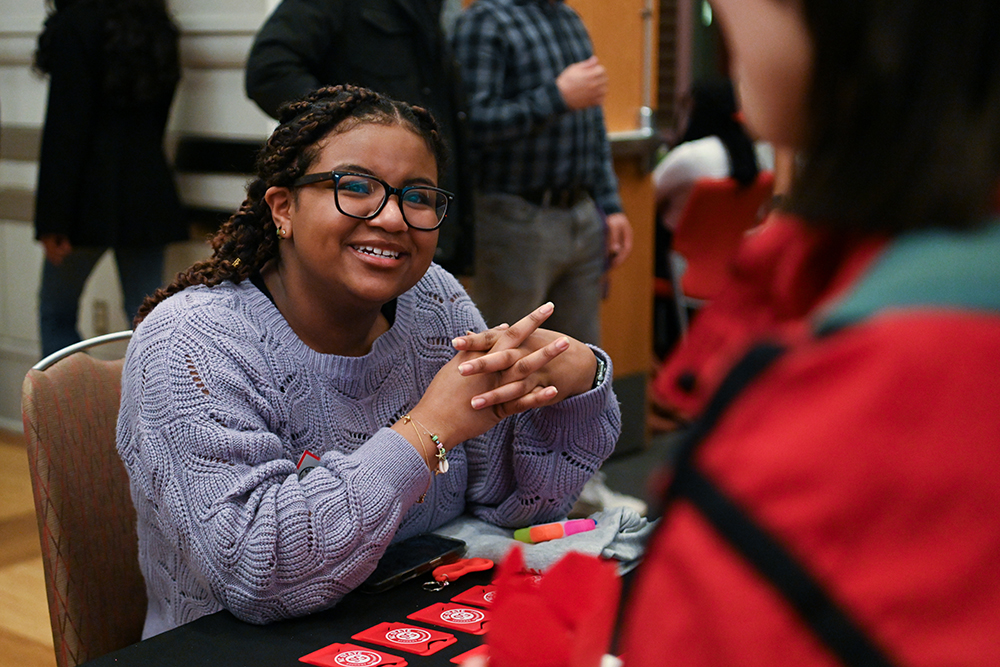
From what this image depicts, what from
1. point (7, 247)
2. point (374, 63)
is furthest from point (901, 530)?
point (7, 247)

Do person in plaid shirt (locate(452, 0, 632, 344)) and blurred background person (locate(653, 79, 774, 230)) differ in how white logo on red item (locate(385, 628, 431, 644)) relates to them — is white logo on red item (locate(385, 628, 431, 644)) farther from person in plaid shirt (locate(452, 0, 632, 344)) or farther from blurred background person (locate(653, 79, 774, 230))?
blurred background person (locate(653, 79, 774, 230))

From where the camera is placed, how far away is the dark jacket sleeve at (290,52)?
243 centimetres

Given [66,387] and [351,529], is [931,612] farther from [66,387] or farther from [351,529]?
[66,387]

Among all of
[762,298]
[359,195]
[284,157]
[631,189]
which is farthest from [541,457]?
[631,189]

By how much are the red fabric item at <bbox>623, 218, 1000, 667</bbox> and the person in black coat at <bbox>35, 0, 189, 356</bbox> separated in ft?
10.2

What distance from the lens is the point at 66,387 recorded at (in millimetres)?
1520

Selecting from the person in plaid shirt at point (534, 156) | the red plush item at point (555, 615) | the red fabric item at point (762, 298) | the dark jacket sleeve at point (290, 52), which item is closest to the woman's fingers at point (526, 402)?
the red plush item at point (555, 615)

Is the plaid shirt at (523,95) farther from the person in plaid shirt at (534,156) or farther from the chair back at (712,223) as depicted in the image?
the chair back at (712,223)

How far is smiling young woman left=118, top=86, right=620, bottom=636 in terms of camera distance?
121cm

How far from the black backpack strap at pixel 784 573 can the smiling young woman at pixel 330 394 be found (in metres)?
0.86

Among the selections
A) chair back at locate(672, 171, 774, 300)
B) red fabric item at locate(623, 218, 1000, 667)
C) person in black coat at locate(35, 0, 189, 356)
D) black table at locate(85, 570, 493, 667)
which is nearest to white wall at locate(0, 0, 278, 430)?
person in black coat at locate(35, 0, 189, 356)

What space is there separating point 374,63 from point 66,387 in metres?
1.36

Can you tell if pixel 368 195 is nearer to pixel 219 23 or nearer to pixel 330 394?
pixel 330 394

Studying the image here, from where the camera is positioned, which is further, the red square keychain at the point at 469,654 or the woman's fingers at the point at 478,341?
the woman's fingers at the point at 478,341
